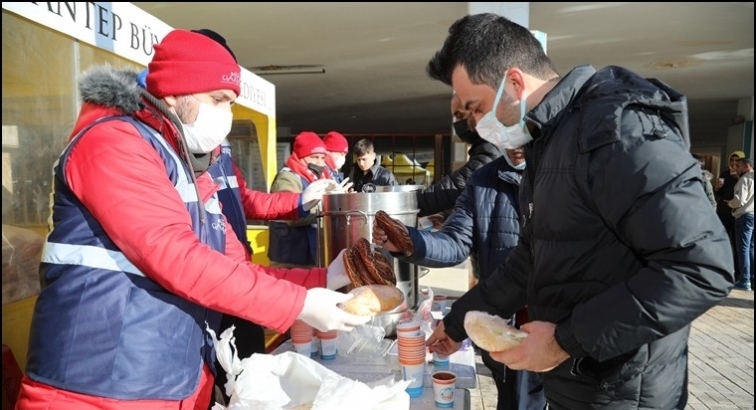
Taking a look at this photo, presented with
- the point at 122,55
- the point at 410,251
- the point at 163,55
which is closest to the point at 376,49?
the point at 122,55

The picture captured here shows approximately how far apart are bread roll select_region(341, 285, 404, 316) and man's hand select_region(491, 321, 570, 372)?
40 centimetres

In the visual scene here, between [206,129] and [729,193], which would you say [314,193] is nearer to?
[206,129]

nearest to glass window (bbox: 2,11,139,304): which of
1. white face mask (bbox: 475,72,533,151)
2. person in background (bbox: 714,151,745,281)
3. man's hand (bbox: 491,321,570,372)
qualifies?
white face mask (bbox: 475,72,533,151)

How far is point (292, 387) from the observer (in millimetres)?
1568

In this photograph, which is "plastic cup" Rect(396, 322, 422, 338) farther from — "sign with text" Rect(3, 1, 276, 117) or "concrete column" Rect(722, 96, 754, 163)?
"concrete column" Rect(722, 96, 754, 163)

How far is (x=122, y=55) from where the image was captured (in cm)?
329

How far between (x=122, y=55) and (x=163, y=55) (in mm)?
2064

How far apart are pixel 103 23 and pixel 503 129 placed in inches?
104

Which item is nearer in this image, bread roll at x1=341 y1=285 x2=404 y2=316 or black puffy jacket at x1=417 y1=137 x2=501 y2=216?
bread roll at x1=341 y1=285 x2=404 y2=316

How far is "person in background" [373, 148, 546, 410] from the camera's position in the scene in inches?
105

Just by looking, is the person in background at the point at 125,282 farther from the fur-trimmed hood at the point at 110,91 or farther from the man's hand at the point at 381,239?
the man's hand at the point at 381,239

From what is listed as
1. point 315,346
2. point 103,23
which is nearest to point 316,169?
point 103,23

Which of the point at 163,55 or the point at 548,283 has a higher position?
the point at 163,55

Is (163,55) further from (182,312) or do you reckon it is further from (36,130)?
(36,130)
